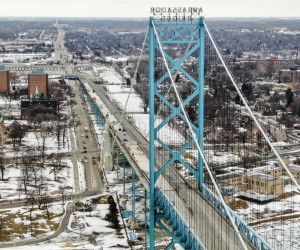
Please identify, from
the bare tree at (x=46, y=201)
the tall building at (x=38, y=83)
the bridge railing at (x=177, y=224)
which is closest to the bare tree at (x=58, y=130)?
the bare tree at (x=46, y=201)

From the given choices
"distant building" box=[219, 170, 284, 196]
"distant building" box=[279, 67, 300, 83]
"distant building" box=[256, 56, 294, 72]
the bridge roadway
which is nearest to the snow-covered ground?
"distant building" box=[256, 56, 294, 72]

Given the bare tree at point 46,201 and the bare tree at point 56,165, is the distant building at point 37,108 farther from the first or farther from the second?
the bare tree at point 46,201

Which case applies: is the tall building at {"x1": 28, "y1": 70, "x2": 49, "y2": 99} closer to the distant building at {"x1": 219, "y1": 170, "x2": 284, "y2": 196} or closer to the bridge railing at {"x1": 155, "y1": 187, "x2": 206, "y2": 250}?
the distant building at {"x1": 219, "y1": 170, "x2": 284, "y2": 196}

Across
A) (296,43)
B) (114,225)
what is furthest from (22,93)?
(296,43)

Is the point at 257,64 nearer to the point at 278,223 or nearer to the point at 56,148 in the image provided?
the point at 56,148

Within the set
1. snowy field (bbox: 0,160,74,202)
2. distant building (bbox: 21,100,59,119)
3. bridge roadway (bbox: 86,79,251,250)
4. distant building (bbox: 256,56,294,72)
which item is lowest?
snowy field (bbox: 0,160,74,202)

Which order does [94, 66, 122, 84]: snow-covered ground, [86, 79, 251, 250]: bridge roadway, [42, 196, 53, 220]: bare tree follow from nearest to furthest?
[86, 79, 251, 250]: bridge roadway → [42, 196, 53, 220]: bare tree → [94, 66, 122, 84]: snow-covered ground

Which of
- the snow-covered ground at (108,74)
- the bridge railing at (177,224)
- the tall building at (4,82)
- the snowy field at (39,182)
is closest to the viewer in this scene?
the bridge railing at (177,224)

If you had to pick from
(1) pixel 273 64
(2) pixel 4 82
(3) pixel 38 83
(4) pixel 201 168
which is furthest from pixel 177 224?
(1) pixel 273 64
